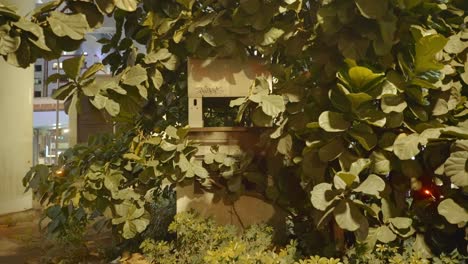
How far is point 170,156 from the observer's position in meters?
2.47

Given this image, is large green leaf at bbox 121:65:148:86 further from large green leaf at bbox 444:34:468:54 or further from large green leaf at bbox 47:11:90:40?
large green leaf at bbox 444:34:468:54

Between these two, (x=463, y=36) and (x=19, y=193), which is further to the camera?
(x=19, y=193)

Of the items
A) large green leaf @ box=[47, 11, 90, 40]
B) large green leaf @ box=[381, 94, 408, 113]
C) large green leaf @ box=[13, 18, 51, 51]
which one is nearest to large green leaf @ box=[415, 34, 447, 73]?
large green leaf @ box=[381, 94, 408, 113]

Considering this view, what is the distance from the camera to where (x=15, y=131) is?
5973mm

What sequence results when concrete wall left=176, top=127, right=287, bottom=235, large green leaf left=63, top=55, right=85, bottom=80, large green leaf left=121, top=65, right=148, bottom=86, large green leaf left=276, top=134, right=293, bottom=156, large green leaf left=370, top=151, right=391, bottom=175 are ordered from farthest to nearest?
concrete wall left=176, top=127, right=287, bottom=235, large green leaf left=121, top=65, right=148, bottom=86, large green leaf left=276, top=134, right=293, bottom=156, large green leaf left=63, top=55, right=85, bottom=80, large green leaf left=370, top=151, right=391, bottom=175

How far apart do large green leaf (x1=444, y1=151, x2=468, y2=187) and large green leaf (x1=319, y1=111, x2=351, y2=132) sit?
0.47 meters

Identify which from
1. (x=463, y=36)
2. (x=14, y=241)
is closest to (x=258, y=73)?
(x=463, y=36)

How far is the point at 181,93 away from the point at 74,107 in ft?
3.48

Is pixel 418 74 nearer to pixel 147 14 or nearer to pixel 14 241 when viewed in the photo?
pixel 147 14

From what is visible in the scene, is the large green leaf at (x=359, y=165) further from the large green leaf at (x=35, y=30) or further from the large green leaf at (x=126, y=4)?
the large green leaf at (x=35, y=30)

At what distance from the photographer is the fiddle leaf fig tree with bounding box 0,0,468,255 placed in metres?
2.05

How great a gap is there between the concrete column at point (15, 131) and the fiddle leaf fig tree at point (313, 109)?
3.46 m

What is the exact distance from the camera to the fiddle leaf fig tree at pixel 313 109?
205 cm

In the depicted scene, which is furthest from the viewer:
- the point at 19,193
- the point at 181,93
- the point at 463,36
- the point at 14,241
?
the point at 19,193
